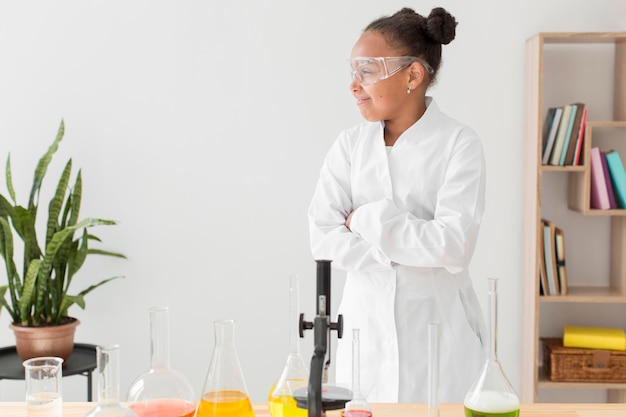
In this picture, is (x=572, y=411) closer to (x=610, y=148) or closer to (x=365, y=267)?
(x=365, y=267)

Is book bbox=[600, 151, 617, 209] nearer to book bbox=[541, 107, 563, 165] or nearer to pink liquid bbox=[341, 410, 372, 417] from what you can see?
book bbox=[541, 107, 563, 165]

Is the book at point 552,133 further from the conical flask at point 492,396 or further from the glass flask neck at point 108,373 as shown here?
the glass flask neck at point 108,373

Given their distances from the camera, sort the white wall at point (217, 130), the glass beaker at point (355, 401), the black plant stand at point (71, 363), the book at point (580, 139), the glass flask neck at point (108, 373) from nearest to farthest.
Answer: the glass flask neck at point (108, 373) → the glass beaker at point (355, 401) → the black plant stand at point (71, 363) → the book at point (580, 139) → the white wall at point (217, 130)

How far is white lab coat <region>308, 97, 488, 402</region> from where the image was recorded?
221 centimetres

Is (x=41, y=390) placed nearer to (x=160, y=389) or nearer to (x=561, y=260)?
(x=160, y=389)

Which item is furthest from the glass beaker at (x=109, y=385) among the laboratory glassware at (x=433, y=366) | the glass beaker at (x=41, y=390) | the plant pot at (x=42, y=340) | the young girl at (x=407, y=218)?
the plant pot at (x=42, y=340)

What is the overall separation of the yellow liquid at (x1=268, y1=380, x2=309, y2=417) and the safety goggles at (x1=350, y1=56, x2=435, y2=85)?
1113 mm

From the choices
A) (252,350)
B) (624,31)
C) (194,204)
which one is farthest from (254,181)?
(624,31)

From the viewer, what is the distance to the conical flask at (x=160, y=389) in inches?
55.0

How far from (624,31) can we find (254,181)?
5.62 ft

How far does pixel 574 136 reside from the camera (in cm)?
345

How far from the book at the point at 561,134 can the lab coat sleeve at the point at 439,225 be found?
1.32 metres

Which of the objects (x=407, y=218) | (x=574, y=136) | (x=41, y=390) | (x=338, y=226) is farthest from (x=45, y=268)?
(x=574, y=136)

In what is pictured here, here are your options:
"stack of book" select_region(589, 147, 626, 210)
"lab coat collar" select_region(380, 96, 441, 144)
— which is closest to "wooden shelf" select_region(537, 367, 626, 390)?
"stack of book" select_region(589, 147, 626, 210)
